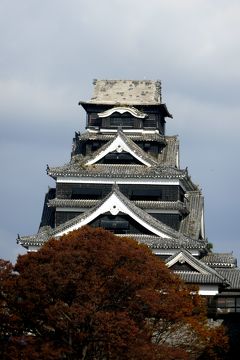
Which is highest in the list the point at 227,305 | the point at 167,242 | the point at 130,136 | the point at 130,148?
the point at 130,136

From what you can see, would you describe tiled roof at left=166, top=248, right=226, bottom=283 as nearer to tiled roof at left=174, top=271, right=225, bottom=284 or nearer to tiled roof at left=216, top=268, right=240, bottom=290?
→ tiled roof at left=174, top=271, right=225, bottom=284

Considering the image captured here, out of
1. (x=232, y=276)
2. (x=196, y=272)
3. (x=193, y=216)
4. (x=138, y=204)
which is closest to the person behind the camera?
(x=196, y=272)

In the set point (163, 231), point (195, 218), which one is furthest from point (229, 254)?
point (163, 231)

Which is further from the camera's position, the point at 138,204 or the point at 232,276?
the point at 138,204

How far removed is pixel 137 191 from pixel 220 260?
5.52 m

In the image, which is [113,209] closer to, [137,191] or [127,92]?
[137,191]

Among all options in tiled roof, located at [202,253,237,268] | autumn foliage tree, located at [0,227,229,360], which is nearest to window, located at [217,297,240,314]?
tiled roof, located at [202,253,237,268]

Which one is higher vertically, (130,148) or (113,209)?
(130,148)

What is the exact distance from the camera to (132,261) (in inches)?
1346

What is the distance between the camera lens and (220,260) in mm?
49500

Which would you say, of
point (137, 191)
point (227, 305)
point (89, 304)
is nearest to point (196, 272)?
point (227, 305)

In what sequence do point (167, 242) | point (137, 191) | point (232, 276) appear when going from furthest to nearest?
1. point (137, 191)
2. point (232, 276)
3. point (167, 242)

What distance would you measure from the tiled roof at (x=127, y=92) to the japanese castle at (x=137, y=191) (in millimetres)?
56

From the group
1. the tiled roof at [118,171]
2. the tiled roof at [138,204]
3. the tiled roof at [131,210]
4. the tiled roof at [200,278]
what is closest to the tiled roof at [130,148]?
the tiled roof at [118,171]
